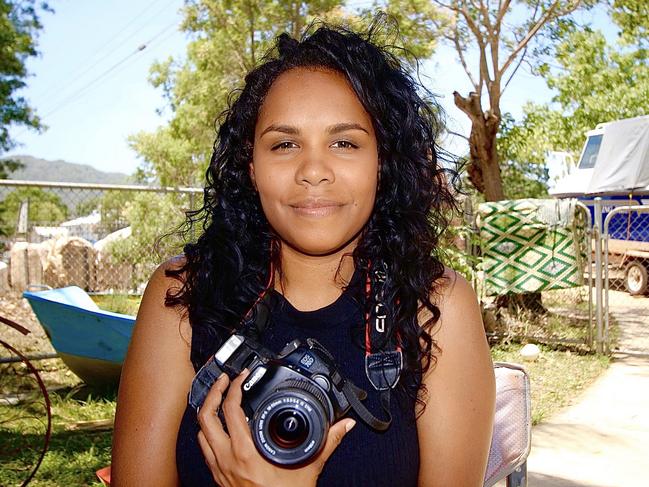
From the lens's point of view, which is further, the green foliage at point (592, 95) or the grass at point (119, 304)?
the green foliage at point (592, 95)

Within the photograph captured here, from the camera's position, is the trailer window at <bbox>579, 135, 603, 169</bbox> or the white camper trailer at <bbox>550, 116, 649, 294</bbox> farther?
the trailer window at <bbox>579, 135, 603, 169</bbox>

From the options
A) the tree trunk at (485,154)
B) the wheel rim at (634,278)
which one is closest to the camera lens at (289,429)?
the tree trunk at (485,154)

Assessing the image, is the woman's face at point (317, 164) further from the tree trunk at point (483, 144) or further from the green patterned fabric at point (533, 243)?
the tree trunk at point (483, 144)

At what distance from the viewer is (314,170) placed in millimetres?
1547

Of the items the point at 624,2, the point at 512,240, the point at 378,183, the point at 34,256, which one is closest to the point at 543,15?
the point at 624,2

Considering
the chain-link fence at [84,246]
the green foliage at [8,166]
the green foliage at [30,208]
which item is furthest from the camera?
the green foliage at [8,166]

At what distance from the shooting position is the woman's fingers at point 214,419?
1.43 metres

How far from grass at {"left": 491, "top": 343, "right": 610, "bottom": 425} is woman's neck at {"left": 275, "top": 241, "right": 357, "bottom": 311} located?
3882 mm

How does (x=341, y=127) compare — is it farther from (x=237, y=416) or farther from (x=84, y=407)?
(x=84, y=407)

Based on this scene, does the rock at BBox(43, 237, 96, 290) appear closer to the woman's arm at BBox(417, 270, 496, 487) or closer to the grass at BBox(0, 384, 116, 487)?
the grass at BBox(0, 384, 116, 487)

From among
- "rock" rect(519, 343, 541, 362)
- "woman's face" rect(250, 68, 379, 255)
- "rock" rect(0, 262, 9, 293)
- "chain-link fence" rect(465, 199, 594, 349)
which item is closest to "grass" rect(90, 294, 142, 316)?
"rock" rect(0, 262, 9, 293)

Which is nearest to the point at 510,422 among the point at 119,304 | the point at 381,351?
the point at 381,351

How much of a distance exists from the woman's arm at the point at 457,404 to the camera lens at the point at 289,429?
0.30 metres

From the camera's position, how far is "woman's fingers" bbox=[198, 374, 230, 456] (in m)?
1.43
